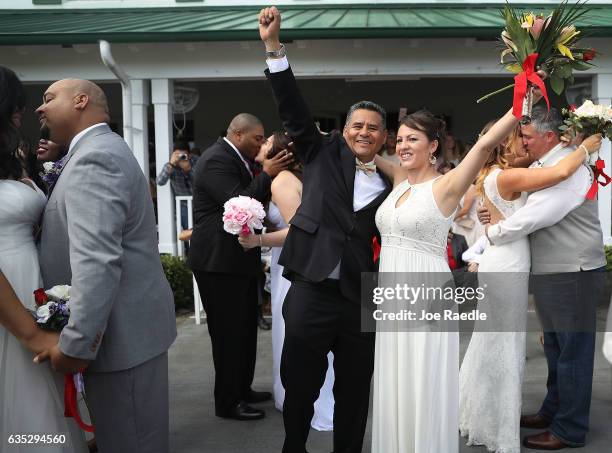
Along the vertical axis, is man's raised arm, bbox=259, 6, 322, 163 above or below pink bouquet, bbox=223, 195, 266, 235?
above

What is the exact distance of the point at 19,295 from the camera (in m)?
2.83

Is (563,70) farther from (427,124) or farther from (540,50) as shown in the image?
(427,124)

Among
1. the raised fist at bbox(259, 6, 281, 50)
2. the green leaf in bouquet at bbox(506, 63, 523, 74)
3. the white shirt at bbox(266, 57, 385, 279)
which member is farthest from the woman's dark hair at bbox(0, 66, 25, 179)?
the green leaf in bouquet at bbox(506, 63, 523, 74)

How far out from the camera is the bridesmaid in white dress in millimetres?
3443

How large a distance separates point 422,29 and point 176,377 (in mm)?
5474

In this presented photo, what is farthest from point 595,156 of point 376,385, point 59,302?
point 59,302

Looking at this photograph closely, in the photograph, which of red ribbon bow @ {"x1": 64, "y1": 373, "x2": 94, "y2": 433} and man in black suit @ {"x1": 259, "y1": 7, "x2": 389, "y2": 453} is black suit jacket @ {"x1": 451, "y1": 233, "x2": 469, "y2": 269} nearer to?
man in black suit @ {"x1": 259, "y1": 7, "x2": 389, "y2": 453}

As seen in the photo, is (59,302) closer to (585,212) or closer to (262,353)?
(585,212)

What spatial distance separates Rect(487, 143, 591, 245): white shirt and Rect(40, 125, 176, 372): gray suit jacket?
2339mm

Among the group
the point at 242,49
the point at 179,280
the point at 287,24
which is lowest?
the point at 179,280

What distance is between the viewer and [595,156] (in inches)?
175

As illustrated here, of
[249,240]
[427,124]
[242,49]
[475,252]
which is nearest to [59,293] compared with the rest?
[249,240]

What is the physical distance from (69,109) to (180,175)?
678cm

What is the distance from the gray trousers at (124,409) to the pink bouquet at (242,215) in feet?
4.88
